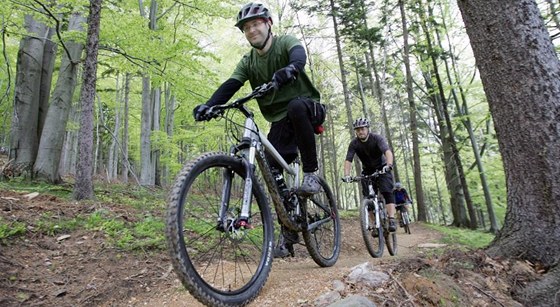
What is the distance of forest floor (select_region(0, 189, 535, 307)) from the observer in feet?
8.52

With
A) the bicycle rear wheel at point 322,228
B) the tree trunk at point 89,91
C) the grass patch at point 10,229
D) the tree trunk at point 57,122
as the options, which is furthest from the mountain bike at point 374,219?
the tree trunk at point 57,122

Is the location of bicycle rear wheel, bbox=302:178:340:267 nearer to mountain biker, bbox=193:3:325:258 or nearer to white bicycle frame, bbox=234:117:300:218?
mountain biker, bbox=193:3:325:258

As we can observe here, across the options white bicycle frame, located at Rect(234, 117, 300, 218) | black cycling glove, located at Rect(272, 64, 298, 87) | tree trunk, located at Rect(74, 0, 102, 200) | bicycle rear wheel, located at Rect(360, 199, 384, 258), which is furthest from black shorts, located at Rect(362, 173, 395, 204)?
tree trunk, located at Rect(74, 0, 102, 200)

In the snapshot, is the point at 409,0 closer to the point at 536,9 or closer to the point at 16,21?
the point at 536,9

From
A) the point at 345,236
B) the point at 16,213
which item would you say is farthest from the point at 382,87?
the point at 16,213

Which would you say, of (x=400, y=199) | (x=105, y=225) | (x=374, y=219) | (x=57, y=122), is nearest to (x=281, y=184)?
(x=105, y=225)

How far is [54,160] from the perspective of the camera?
7145 millimetres

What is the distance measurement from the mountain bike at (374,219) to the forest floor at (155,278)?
95.8 inches

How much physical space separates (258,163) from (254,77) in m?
1.17

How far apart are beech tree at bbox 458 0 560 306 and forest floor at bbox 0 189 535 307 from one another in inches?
12.8

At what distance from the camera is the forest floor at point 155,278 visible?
260cm

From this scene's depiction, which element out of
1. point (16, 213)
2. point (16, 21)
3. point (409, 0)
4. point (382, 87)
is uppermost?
point (409, 0)

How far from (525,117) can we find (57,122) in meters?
8.14

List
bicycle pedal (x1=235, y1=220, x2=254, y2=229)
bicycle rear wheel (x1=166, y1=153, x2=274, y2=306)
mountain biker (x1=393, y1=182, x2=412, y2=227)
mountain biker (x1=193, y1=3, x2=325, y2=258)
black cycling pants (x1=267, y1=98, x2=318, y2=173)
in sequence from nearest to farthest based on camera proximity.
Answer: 1. bicycle rear wheel (x1=166, y1=153, x2=274, y2=306)
2. bicycle pedal (x1=235, y1=220, x2=254, y2=229)
3. mountain biker (x1=193, y1=3, x2=325, y2=258)
4. black cycling pants (x1=267, y1=98, x2=318, y2=173)
5. mountain biker (x1=393, y1=182, x2=412, y2=227)
